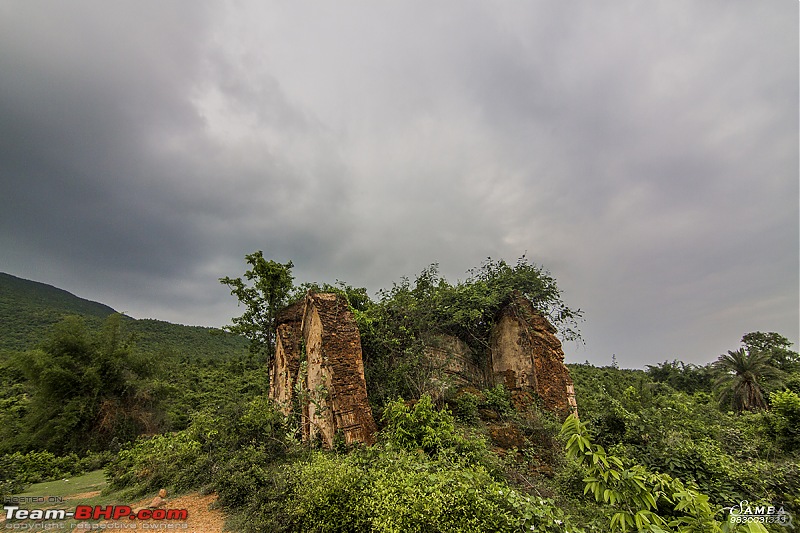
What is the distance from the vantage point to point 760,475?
498 cm

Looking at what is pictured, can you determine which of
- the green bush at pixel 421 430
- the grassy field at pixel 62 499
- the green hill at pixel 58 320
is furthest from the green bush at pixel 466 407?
the green hill at pixel 58 320

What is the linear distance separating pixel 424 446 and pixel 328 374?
125 inches

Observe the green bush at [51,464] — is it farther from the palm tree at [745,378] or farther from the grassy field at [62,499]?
the palm tree at [745,378]

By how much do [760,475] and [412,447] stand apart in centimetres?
571

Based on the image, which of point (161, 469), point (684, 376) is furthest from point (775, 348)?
point (161, 469)

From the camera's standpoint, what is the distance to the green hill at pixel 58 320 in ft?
83.8

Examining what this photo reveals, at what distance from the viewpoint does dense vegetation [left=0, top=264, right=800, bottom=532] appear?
12.4ft

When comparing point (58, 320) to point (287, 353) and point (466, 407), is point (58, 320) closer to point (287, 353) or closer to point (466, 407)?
point (287, 353)

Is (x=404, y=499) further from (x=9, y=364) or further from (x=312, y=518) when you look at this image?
(x=9, y=364)

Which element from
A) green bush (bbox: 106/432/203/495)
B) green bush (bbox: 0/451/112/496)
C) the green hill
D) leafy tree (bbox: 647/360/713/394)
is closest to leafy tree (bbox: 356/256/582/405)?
green bush (bbox: 106/432/203/495)

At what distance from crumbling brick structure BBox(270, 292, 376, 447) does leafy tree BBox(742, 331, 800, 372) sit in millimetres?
28704

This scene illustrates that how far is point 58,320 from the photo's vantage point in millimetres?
28156

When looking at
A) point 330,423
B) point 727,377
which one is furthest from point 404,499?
point 727,377

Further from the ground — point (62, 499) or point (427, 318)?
point (427, 318)
